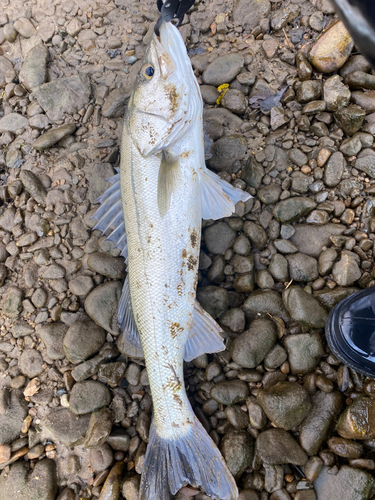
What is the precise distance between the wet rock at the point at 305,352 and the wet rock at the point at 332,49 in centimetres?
285

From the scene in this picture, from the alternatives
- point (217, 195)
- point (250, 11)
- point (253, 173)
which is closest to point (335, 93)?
point (253, 173)

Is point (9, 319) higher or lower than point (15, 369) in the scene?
higher

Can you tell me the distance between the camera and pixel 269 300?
315 centimetres

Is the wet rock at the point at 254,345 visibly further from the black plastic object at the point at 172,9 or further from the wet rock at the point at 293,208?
A: the black plastic object at the point at 172,9

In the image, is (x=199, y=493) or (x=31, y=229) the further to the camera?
(x=31, y=229)

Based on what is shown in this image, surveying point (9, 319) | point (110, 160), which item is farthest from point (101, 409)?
point (110, 160)

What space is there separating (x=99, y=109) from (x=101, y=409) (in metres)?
3.40

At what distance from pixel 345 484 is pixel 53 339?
10.1ft

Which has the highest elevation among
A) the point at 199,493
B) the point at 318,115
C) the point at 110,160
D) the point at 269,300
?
the point at 110,160

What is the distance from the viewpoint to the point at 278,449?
2781 mm

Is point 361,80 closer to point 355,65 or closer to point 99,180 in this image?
point 355,65

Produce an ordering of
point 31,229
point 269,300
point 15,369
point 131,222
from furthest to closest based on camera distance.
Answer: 1. point 31,229
2. point 15,369
3. point 269,300
4. point 131,222

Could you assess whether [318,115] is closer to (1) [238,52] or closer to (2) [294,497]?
(1) [238,52]

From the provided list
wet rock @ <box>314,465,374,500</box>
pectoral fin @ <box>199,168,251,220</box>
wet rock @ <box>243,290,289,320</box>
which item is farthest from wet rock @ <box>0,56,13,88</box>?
wet rock @ <box>314,465,374,500</box>
